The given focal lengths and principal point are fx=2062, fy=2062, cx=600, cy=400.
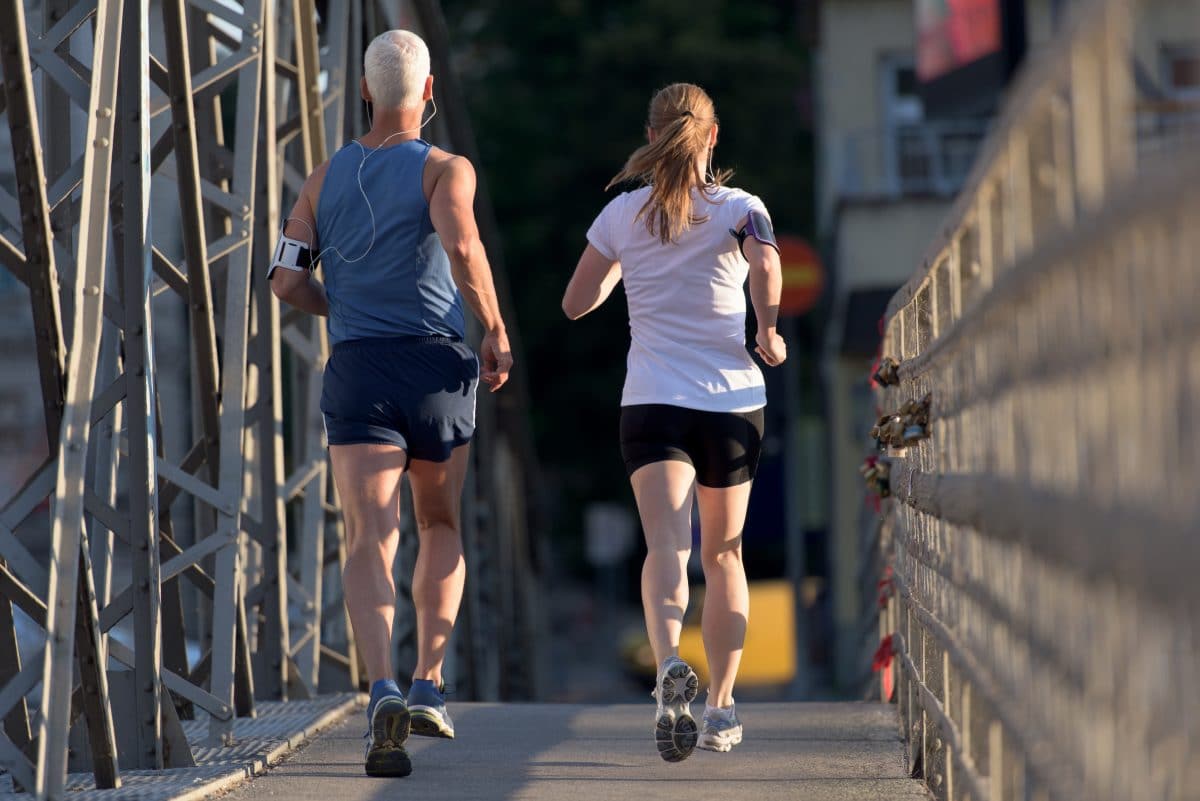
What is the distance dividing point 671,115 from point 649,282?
47 centimetres

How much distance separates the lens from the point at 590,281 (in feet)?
18.9

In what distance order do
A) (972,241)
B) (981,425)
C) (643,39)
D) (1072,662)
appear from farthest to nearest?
1. (643,39)
2. (972,241)
3. (981,425)
4. (1072,662)

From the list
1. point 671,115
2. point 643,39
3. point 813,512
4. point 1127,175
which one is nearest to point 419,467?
point 671,115

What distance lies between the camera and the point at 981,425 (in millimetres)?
3484

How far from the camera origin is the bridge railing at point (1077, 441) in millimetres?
1920

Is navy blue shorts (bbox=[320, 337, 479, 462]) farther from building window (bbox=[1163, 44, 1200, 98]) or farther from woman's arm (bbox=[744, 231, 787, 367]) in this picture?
building window (bbox=[1163, 44, 1200, 98])

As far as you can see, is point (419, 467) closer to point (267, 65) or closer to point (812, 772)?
point (812, 772)

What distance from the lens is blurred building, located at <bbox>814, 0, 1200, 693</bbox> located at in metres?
26.6

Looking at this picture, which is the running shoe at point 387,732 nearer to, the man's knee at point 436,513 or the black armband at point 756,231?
the man's knee at point 436,513

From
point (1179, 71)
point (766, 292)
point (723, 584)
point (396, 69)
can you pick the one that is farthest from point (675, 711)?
point (1179, 71)

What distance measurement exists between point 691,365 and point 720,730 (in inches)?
38.9

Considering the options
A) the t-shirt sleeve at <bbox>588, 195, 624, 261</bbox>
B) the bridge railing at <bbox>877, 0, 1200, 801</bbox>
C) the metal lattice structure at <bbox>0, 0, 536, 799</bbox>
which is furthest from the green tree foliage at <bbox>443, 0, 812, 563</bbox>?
the bridge railing at <bbox>877, 0, 1200, 801</bbox>

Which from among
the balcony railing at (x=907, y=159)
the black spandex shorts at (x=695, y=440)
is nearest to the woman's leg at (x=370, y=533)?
the black spandex shorts at (x=695, y=440)

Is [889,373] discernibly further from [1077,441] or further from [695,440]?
[1077,441]
